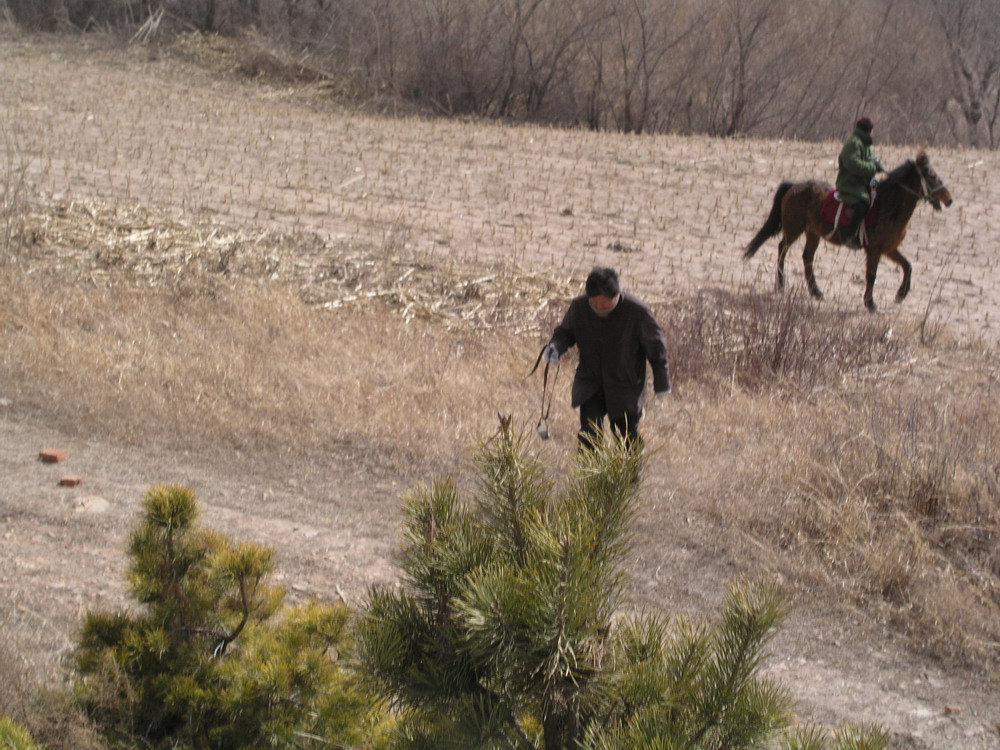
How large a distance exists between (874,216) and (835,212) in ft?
1.41

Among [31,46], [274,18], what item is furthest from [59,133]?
[274,18]

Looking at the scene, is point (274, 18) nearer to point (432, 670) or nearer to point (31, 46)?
point (31, 46)

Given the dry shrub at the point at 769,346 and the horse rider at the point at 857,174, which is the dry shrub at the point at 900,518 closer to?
A: the dry shrub at the point at 769,346

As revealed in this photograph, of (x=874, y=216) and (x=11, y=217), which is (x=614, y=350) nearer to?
(x=874, y=216)

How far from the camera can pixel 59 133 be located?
18.5 m

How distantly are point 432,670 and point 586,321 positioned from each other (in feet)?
12.2

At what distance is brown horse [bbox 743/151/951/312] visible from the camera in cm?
1220

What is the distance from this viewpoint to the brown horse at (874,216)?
40.0 feet

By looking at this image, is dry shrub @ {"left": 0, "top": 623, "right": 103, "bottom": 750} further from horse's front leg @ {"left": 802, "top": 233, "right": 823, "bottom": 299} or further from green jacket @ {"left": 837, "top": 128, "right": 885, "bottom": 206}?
horse's front leg @ {"left": 802, "top": 233, "right": 823, "bottom": 299}

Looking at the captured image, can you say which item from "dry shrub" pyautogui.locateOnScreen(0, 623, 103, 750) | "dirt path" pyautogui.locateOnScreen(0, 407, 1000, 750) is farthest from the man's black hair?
"dry shrub" pyautogui.locateOnScreen(0, 623, 103, 750)

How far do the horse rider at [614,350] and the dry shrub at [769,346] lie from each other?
3044 mm

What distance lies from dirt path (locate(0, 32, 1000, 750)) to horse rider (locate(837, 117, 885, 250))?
1.26m

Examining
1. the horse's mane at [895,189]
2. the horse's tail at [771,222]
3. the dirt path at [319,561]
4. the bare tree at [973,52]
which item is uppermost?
the bare tree at [973,52]

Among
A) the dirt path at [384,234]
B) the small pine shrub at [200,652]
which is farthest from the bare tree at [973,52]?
the small pine shrub at [200,652]
